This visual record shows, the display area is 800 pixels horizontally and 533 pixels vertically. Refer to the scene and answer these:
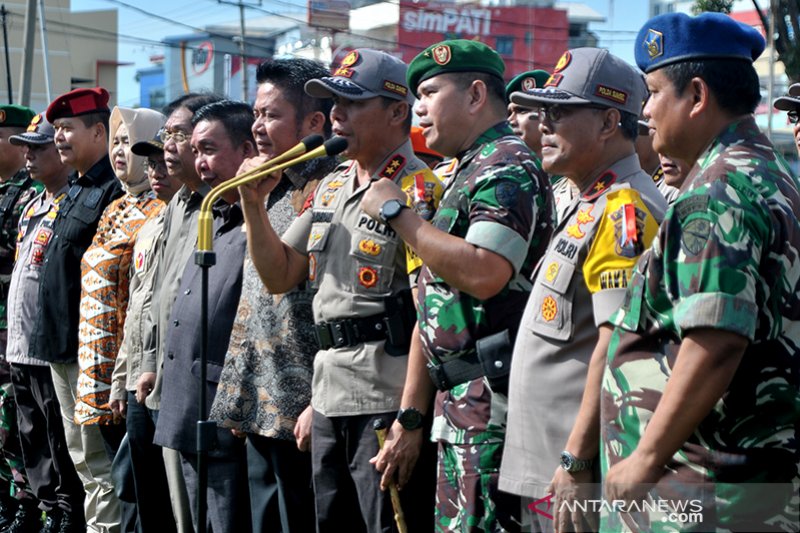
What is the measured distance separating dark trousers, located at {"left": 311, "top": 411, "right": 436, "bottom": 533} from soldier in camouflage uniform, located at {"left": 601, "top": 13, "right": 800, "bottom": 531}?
1.24m

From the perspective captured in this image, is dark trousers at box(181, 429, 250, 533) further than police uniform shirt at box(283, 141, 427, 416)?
Yes

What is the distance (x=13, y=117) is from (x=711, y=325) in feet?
21.2

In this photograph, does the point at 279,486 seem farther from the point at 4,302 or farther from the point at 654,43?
the point at 4,302

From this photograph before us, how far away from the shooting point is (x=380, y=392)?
4.05 meters

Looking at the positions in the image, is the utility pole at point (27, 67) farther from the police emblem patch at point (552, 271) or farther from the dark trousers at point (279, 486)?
the police emblem patch at point (552, 271)

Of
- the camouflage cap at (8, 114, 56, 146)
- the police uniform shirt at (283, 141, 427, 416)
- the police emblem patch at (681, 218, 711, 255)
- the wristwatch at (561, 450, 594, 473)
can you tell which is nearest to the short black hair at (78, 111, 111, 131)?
the camouflage cap at (8, 114, 56, 146)

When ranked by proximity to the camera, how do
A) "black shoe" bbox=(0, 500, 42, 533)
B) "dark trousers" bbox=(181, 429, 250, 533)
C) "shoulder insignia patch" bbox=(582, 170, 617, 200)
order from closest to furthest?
"shoulder insignia patch" bbox=(582, 170, 617, 200)
"dark trousers" bbox=(181, 429, 250, 533)
"black shoe" bbox=(0, 500, 42, 533)

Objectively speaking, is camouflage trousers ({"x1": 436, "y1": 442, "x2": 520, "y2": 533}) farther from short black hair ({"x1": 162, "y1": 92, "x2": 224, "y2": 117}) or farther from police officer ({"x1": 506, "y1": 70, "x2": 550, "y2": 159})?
short black hair ({"x1": 162, "y1": 92, "x2": 224, "y2": 117})

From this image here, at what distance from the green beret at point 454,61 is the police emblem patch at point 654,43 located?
3.50 feet

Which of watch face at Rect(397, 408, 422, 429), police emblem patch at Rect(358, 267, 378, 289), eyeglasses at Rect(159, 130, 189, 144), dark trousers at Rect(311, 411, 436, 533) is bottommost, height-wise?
dark trousers at Rect(311, 411, 436, 533)

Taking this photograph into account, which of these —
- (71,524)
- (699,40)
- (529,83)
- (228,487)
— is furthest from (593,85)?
(71,524)

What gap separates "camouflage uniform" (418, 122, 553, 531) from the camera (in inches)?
141

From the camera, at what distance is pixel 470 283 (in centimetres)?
354

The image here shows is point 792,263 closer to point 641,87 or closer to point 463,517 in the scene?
point 641,87
